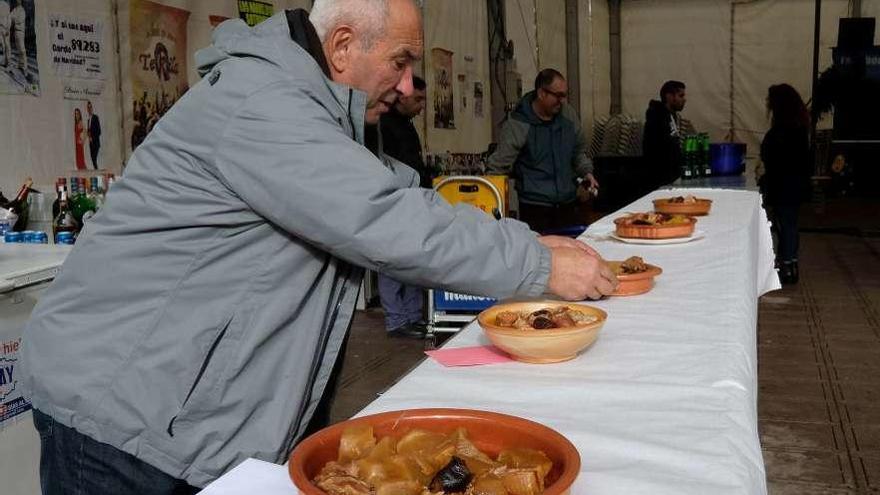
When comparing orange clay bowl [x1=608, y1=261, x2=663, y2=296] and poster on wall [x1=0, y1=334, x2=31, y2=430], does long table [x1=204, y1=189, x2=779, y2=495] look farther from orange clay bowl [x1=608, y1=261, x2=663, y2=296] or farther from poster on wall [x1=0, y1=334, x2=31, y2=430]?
poster on wall [x1=0, y1=334, x2=31, y2=430]

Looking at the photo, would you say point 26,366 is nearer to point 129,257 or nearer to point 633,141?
point 129,257

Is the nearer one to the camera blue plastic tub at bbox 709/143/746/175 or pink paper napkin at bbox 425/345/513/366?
pink paper napkin at bbox 425/345/513/366

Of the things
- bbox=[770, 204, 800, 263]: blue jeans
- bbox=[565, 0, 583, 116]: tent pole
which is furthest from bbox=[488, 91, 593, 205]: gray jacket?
bbox=[565, 0, 583, 116]: tent pole

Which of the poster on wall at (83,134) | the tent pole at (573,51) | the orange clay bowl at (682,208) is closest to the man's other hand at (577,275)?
the orange clay bowl at (682,208)

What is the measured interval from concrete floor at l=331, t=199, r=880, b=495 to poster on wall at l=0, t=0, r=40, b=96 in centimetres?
200

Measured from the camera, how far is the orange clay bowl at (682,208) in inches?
141

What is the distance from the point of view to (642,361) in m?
1.52

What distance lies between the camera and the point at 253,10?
16.6 ft

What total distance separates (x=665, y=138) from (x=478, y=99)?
1921mm

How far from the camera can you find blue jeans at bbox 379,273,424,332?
5.53 meters

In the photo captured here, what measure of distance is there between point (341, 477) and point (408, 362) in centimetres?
414

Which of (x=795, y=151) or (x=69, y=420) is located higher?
(x=795, y=151)

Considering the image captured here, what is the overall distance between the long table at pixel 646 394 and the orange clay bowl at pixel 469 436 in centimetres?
9

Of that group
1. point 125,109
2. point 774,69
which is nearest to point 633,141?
point 774,69
